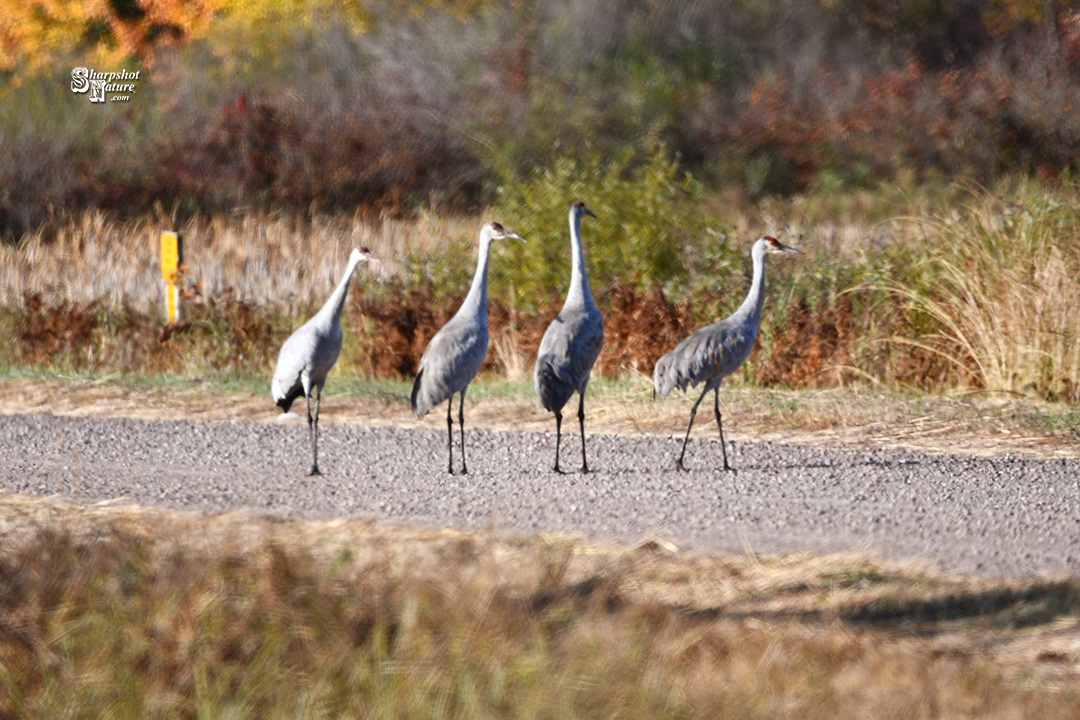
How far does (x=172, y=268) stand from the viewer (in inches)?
534

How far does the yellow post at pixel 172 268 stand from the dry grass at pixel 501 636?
349 inches

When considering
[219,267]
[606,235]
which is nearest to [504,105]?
[219,267]

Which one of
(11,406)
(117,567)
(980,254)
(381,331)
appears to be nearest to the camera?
(117,567)

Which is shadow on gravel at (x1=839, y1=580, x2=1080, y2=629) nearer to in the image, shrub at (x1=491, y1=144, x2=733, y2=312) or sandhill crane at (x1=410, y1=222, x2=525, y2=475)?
sandhill crane at (x1=410, y1=222, x2=525, y2=475)

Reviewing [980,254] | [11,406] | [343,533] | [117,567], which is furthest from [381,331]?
[117,567]

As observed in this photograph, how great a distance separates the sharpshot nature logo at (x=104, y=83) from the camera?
21478 millimetres

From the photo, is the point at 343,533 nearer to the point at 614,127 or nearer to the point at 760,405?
the point at 760,405

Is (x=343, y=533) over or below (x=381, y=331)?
below

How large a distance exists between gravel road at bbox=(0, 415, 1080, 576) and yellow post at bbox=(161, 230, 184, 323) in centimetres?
432

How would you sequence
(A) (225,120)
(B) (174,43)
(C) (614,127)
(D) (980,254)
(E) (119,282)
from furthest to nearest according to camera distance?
(B) (174,43) → (C) (614,127) → (A) (225,120) → (E) (119,282) → (D) (980,254)

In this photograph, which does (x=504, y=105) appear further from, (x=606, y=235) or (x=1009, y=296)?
(x=1009, y=296)

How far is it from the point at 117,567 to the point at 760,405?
560 cm

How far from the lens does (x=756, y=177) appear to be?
2770 centimetres

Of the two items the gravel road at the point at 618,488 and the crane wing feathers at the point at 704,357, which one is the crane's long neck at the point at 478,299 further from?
the crane wing feathers at the point at 704,357
